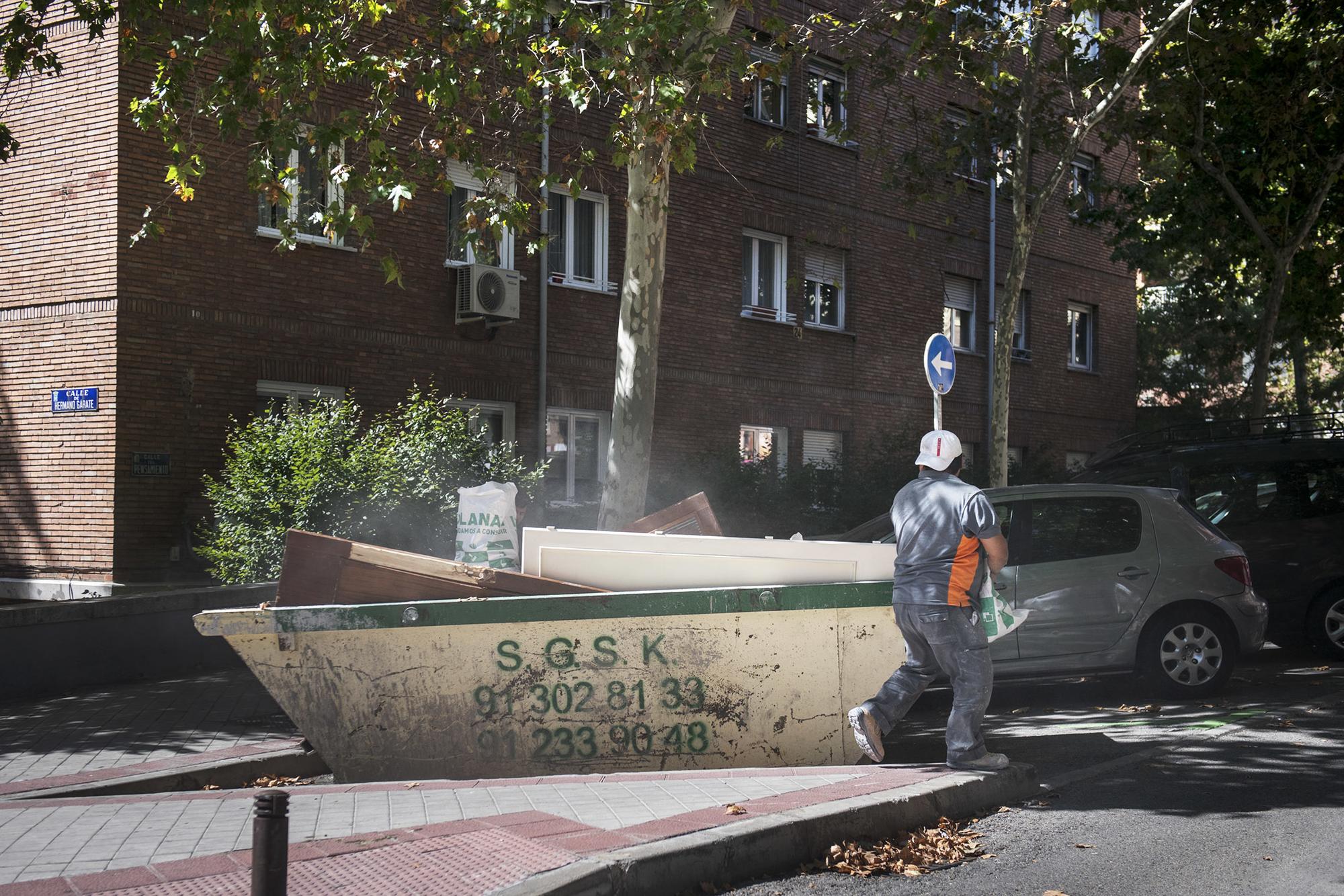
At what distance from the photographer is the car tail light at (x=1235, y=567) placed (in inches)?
373

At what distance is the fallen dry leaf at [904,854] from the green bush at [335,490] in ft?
22.3

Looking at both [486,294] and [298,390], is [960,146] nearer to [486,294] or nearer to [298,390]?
[486,294]

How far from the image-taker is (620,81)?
1016cm

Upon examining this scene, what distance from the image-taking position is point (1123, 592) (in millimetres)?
9406

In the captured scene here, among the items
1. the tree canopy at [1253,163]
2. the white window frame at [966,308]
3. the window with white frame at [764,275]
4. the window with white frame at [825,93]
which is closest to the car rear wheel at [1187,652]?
the tree canopy at [1253,163]

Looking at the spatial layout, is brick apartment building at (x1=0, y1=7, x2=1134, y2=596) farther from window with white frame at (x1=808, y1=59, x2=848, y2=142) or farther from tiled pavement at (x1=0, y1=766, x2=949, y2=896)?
tiled pavement at (x1=0, y1=766, x2=949, y2=896)

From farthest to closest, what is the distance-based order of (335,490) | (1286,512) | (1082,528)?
(1286,512) → (335,490) → (1082,528)

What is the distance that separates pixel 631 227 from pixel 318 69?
2991mm

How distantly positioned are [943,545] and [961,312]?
61.8 feet

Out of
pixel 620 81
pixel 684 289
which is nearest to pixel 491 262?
pixel 684 289

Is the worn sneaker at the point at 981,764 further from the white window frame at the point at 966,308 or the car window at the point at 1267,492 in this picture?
the white window frame at the point at 966,308

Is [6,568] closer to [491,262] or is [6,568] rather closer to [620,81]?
[491,262]

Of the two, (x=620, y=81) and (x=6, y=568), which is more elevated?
(x=620, y=81)

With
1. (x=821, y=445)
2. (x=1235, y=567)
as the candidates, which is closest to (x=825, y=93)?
(x=821, y=445)
